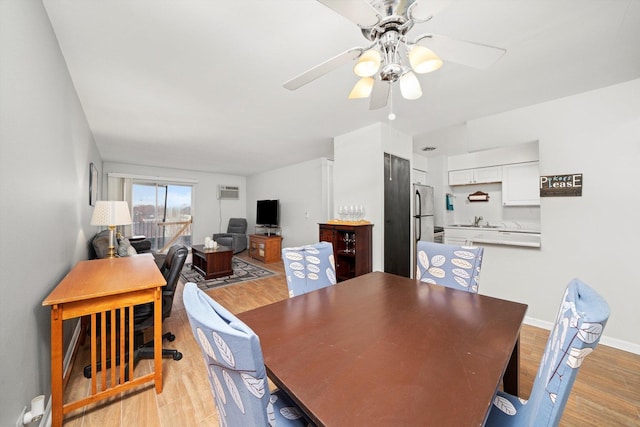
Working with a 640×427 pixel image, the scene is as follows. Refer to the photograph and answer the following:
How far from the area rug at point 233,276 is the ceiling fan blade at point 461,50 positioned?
4040 millimetres

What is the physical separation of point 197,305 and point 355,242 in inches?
102

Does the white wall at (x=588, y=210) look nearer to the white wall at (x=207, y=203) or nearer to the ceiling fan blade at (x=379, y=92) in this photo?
Result: the ceiling fan blade at (x=379, y=92)

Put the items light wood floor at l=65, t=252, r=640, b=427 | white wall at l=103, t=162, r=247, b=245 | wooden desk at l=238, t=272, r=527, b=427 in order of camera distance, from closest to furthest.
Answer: wooden desk at l=238, t=272, r=527, b=427, light wood floor at l=65, t=252, r=640, b=427, white wall at l=103, t=162, r=247, b=245

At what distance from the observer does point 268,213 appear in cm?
633

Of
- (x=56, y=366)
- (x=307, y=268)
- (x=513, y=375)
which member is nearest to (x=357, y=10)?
(x=307, y=268)

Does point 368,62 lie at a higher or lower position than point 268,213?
higher

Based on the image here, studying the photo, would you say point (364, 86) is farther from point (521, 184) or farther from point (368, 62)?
point (521, 184)

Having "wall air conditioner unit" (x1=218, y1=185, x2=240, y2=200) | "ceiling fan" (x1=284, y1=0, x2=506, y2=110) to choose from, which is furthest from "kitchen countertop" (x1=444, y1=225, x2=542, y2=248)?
A: "wall air conditioner unit" (x1=218, y1=185, x2=240, y2=200)

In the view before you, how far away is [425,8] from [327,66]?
1.69ft

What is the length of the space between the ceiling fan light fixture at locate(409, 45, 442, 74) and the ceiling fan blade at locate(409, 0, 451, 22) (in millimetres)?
154

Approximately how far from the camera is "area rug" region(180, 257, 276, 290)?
13.3 ft

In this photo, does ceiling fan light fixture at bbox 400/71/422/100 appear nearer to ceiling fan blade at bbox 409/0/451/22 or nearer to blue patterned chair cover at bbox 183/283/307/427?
ceiling fan blade at bbox 409/0/451/22

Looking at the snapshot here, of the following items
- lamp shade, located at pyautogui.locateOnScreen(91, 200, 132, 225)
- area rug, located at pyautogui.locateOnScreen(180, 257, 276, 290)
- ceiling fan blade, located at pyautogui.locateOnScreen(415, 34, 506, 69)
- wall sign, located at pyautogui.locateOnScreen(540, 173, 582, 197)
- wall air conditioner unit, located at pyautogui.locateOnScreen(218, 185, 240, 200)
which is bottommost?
area rug, located at pyautogui.locateOnScreen(180, 257, 276, 290)

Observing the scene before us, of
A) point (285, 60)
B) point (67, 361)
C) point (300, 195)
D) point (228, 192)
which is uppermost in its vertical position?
point (285, 60)
